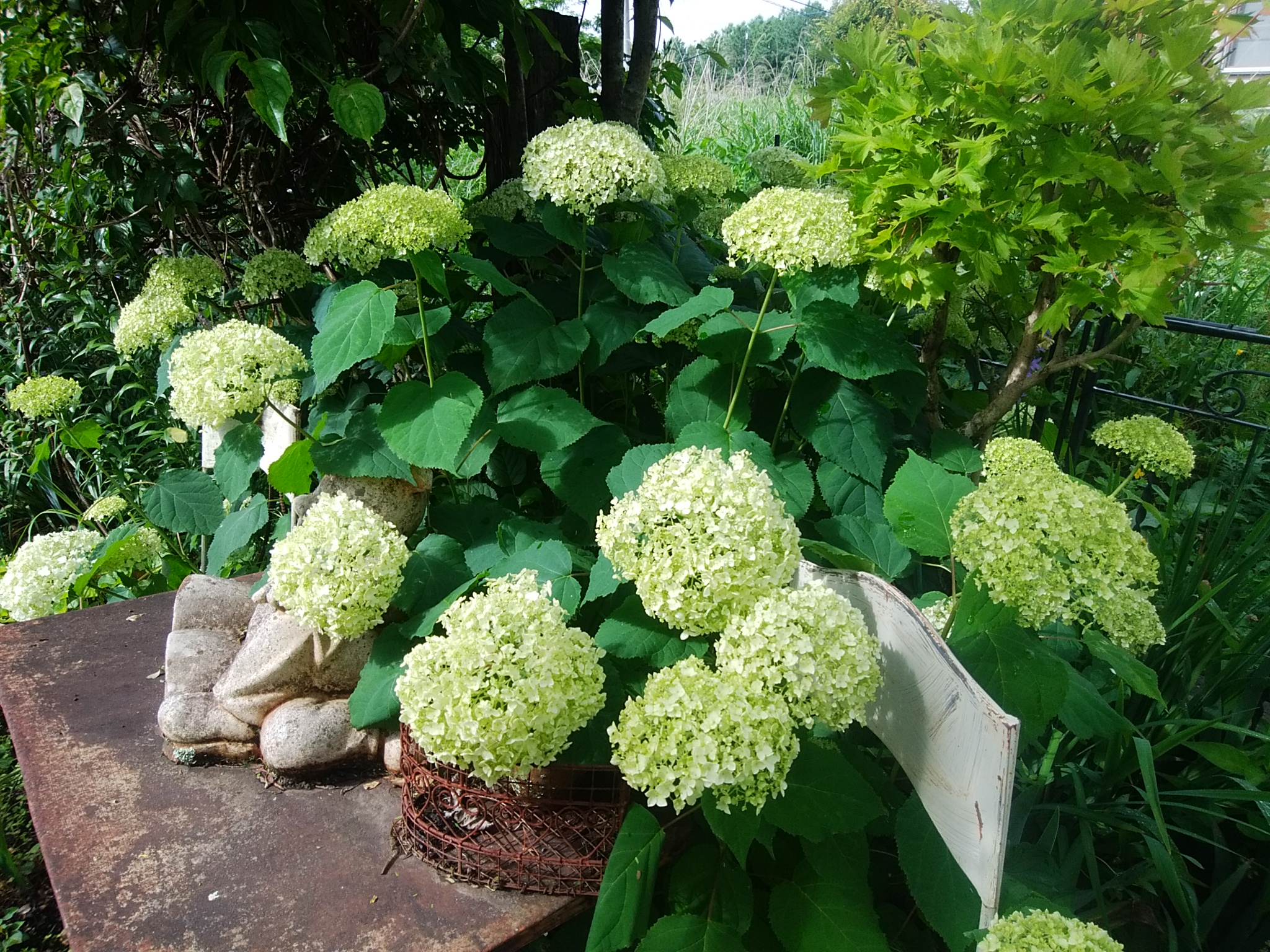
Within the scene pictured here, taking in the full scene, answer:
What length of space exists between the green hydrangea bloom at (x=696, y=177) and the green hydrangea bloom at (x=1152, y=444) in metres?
1.01

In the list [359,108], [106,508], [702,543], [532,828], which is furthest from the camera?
[106,508]

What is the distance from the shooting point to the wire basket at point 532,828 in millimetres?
1196

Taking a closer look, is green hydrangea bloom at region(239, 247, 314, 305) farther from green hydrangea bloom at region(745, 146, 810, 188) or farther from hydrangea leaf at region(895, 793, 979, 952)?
hydrangea leaf at region(895, 793, 979, 952)

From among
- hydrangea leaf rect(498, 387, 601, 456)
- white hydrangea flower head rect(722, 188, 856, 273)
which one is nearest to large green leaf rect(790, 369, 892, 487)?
white hydrangea flower head rect(722, 188, 856, 273)

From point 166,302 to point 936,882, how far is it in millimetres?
1938

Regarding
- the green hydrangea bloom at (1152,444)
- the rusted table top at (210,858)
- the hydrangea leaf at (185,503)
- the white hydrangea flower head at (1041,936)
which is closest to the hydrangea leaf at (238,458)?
the hydrangea leaf at (185,503)

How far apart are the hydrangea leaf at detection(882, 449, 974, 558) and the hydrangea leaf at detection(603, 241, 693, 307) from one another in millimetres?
598

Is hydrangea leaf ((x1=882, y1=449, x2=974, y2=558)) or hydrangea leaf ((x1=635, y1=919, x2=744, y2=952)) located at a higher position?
hydrangea leaf ((x1=882, y1=449, x2=974, y2=558))

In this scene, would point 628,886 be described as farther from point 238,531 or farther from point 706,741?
point 238,531

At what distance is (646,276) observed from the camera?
162cm

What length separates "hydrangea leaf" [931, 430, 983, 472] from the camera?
1646mm

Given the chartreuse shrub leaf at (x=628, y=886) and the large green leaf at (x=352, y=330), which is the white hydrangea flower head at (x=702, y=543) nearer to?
the chartreuse shrub leaf at (x=628, y=886)

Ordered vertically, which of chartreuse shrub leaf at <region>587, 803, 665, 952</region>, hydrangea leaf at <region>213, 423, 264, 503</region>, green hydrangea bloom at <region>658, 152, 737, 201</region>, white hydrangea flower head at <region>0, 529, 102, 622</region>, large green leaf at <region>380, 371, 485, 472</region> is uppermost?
green hydrangea bloom at <region>658, 152, 737, 201</region>

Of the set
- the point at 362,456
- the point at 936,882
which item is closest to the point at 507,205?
the point at 362,456
